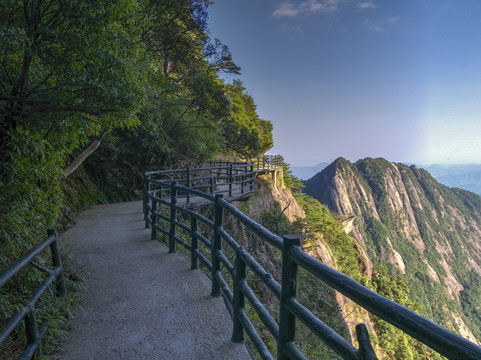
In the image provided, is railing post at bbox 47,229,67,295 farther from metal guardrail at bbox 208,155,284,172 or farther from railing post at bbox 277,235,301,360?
metal guardrail at bbox 208,155,284,172

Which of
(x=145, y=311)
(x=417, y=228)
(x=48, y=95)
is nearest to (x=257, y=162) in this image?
(x=48, y=95)

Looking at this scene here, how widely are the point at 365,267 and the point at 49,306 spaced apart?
→ 3300 centimetres

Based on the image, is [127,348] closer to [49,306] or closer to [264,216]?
[49,306]

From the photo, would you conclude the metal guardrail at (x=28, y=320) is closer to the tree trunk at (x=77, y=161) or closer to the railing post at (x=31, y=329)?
the railing post at (x=31, y=329)

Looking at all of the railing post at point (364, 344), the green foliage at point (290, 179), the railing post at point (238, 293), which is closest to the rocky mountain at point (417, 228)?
the green foliage at point (290, 179)

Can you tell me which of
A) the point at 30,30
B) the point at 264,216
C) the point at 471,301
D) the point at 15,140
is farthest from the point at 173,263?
the point at 471,301

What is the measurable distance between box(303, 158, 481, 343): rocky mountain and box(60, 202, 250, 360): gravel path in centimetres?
7393

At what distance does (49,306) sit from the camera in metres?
3.01

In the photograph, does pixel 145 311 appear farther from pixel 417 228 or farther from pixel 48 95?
pixel 417 228

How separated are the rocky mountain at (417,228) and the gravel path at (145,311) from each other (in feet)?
243

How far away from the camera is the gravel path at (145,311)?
8.66ft

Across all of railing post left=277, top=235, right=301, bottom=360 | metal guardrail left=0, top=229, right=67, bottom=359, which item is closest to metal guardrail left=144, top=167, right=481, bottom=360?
railing post left=277, top=235, right=301, bottom=360

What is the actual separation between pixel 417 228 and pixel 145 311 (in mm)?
130339

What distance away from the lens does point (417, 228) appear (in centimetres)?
11269
